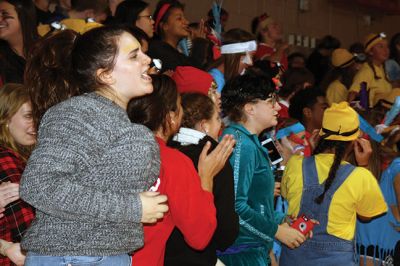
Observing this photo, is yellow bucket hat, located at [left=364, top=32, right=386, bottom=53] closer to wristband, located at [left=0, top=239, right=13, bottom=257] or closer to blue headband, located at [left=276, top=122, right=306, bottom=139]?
blue headband, located at [left=276, top=122, right=306, bottom=139]

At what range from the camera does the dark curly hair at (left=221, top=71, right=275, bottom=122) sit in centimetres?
367

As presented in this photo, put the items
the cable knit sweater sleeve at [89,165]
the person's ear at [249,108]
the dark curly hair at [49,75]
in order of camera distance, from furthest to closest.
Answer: the person's ear at [249,108] < the dark curly hair at [49,75] < the cable knit sweater sleeve at [89,165]

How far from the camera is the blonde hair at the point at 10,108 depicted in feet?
10.0

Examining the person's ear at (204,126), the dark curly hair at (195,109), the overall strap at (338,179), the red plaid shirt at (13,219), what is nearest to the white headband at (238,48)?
the overall strap at (338,179)

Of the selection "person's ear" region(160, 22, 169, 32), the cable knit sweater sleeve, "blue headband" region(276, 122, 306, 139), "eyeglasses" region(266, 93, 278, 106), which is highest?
the cable knit sweater sleeve

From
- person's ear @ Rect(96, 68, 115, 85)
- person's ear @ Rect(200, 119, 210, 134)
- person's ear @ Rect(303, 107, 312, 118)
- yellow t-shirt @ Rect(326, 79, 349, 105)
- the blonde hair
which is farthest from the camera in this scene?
yellow t-shirt @ Rect(326, 79, 349, 105)

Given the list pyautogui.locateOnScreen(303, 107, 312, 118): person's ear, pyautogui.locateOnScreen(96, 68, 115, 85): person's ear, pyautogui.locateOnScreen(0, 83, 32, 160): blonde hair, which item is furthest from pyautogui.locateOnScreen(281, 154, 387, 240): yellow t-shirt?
pyautogui.locateOnScreen(303, 107, 312, 118): person's ear

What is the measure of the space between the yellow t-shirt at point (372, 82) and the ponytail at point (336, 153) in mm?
3471

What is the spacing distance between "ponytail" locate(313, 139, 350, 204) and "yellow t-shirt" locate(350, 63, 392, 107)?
347 cm

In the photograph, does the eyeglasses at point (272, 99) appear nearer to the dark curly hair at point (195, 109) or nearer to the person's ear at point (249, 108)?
the person's ear at point (249, 108)

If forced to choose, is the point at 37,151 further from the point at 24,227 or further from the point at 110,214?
the point at 24,227

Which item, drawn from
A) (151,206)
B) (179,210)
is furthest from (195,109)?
(151,206)

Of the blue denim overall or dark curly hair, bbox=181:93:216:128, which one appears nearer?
dark curly hair, bbox=181:93:216:128

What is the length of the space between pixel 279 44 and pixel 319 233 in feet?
14.4
